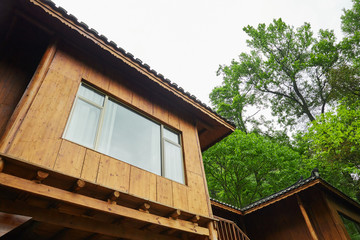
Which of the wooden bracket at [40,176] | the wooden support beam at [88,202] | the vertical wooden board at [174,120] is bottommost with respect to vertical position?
the wooden support beam at [88,202]

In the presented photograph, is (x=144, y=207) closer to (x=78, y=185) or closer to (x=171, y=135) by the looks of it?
(x=78, y=185)

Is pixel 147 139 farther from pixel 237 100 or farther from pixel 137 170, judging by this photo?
pixel 237 100

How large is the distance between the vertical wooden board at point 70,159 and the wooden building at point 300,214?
5.20 meters

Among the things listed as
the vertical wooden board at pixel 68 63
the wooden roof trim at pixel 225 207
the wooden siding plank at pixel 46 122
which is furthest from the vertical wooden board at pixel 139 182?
the wooden roof trim at pixel 225 207

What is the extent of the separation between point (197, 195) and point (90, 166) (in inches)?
108

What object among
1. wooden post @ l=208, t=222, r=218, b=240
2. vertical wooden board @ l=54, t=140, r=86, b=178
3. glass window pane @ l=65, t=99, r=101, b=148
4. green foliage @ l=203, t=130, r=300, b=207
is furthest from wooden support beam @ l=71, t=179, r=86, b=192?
green foliage @ l=203, t=130, r=300, b=207

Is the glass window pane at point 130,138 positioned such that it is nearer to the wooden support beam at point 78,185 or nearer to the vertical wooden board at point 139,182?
the vertical wooden board at point 139,182

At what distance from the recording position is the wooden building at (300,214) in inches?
306

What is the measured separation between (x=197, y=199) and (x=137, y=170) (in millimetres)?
1739

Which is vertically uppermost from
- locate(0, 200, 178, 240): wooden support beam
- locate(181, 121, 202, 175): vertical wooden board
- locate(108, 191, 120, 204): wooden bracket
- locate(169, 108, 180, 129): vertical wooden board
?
locate(169, 108, 180, 129): vertical wooden board

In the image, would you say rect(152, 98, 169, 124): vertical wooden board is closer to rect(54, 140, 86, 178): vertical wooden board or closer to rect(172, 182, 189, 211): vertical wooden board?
rect(172, 182, 189, 211): vertical wooden board

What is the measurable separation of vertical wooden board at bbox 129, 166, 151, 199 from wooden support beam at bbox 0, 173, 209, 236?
41cm

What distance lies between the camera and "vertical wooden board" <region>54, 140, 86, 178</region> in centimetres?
363

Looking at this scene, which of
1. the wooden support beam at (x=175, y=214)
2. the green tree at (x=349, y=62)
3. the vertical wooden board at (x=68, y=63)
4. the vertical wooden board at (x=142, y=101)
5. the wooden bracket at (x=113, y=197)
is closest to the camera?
the wooden bracket at (x=113, y=197)
